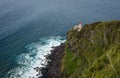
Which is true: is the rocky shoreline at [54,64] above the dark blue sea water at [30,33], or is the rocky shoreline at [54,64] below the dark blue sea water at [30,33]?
below

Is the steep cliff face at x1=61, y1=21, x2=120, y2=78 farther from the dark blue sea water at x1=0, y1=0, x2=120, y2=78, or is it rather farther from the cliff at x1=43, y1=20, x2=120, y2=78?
the dark blue sea water at x1=0, y1=0, x2=120, y2=78

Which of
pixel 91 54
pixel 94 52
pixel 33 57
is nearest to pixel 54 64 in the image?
pixel 33 57

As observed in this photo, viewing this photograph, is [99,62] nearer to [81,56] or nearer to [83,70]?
[83,70]

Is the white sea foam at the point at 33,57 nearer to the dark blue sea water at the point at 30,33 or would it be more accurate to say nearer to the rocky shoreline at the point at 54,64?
the dark blue sea water at the point at 30,33

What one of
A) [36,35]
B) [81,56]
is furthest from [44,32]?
[81,56]

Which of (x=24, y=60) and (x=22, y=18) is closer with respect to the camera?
(x=24, y=60)

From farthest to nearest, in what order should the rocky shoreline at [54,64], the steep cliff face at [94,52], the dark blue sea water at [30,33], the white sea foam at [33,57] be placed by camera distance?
the dark blue sea water at [30,33] < the white sea foam at [33,57] < the rocky shoreline at [54,64] < the steep cliff face at [94,52]

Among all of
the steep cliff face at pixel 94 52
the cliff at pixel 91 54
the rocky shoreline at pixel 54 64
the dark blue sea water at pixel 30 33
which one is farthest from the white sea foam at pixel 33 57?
the steep cliff face at pixel 94 52
